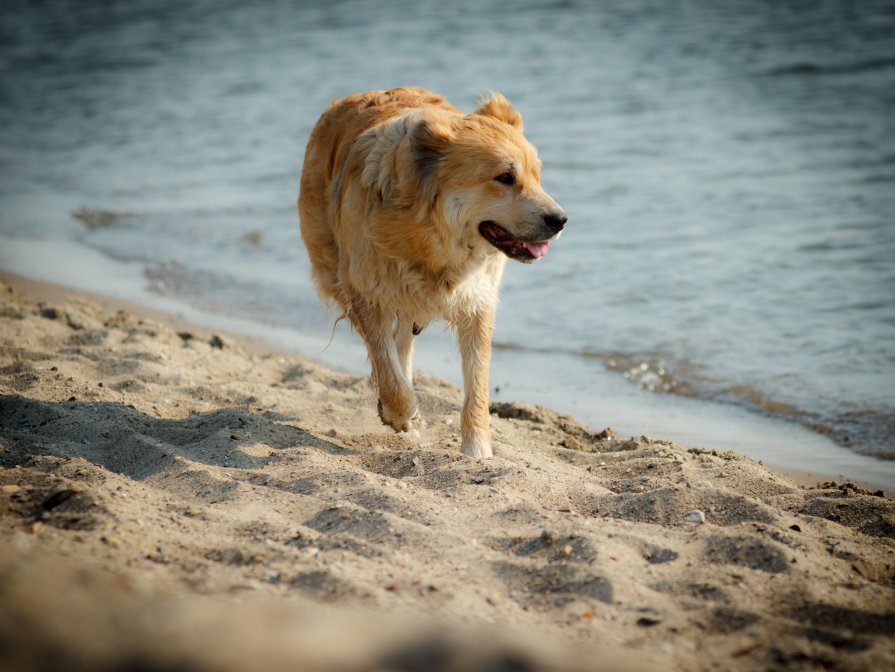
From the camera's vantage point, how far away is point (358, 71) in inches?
709

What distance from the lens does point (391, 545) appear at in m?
3.55

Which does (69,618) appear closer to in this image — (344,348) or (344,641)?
(344,641)

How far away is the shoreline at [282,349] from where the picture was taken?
4.99 meters

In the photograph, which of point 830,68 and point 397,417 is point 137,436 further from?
point 830,68

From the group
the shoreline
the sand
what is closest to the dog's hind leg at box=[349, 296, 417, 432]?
the sand

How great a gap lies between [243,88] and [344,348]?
12.0 m

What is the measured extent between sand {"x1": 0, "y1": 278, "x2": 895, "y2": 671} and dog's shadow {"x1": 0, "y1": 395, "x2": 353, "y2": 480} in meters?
0.02

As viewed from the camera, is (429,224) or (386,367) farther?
(386,367)

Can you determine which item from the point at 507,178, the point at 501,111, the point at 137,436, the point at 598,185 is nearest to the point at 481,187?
the point at 507,178

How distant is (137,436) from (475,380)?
178 centimetres

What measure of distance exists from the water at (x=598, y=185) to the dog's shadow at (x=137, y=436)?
2007 millimetres

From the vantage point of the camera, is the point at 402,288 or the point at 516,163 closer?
the point at 516,163

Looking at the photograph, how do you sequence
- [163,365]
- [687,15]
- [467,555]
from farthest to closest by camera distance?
[687,15] → [163,365] → [467,555]

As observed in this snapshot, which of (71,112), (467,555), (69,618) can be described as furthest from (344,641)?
(71,112)
